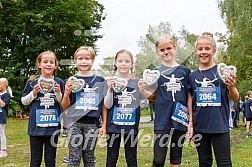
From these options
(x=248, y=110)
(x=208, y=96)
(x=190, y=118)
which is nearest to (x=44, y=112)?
(x=190, y=118)

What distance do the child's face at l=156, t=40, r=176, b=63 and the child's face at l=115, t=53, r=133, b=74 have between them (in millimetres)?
373

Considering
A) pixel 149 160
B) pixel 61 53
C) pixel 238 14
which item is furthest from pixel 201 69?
pixel 61 53

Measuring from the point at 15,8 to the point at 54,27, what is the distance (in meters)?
2.69

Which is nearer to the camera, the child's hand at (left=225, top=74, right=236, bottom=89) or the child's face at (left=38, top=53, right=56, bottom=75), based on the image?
the child's hand at (left=225, top=74, right=236, bottom=89)

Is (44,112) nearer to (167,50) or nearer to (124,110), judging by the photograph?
(124,110)

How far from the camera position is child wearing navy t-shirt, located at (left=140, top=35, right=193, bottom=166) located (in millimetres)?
3574

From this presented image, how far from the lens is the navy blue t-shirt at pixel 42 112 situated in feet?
12.5

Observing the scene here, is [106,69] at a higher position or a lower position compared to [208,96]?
higher

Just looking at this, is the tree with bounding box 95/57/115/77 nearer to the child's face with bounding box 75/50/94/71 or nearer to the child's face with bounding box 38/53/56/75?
the child's face with bounding box 75/50/94/71

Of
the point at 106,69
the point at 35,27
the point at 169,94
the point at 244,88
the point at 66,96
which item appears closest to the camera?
the point at 169,94

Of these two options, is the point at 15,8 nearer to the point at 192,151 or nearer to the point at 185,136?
the point at 192,151

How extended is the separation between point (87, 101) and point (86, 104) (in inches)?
1.5

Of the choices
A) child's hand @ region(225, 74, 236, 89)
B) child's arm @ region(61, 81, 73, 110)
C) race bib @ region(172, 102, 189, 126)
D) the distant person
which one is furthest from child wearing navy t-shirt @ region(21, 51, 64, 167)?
the distant person

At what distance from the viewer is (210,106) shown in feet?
11.5
